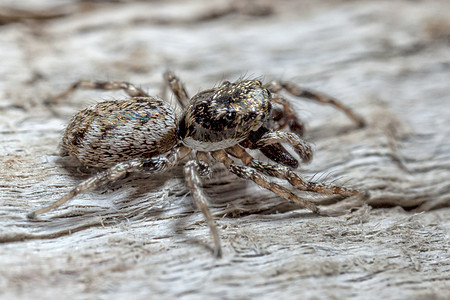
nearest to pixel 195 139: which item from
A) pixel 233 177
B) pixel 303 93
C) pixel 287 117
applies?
pixel 233 177

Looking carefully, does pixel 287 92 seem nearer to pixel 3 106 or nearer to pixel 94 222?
pixel 94 222

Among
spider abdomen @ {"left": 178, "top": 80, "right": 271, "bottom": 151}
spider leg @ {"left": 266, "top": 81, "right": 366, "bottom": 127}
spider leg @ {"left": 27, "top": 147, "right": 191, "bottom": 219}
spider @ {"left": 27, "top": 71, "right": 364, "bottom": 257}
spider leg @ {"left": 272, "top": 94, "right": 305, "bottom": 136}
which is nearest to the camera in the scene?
spider leg @ {"left": 27, "top": 147, "right": 191, "bottom": 219}

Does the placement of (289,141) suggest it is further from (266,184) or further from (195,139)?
(195,139)

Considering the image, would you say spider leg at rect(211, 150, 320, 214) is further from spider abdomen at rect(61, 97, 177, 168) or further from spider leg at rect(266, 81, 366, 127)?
spider leg at rect(266, 81, 366, 127)

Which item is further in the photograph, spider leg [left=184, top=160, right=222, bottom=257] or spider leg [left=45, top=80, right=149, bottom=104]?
spider leg [left=45, top=80, right=149, bottom=104]

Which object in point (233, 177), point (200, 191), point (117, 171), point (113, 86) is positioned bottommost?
point (233, 177)

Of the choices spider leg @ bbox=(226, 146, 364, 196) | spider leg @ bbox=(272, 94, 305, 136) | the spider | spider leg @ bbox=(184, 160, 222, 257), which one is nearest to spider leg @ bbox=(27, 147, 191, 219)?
the spider
